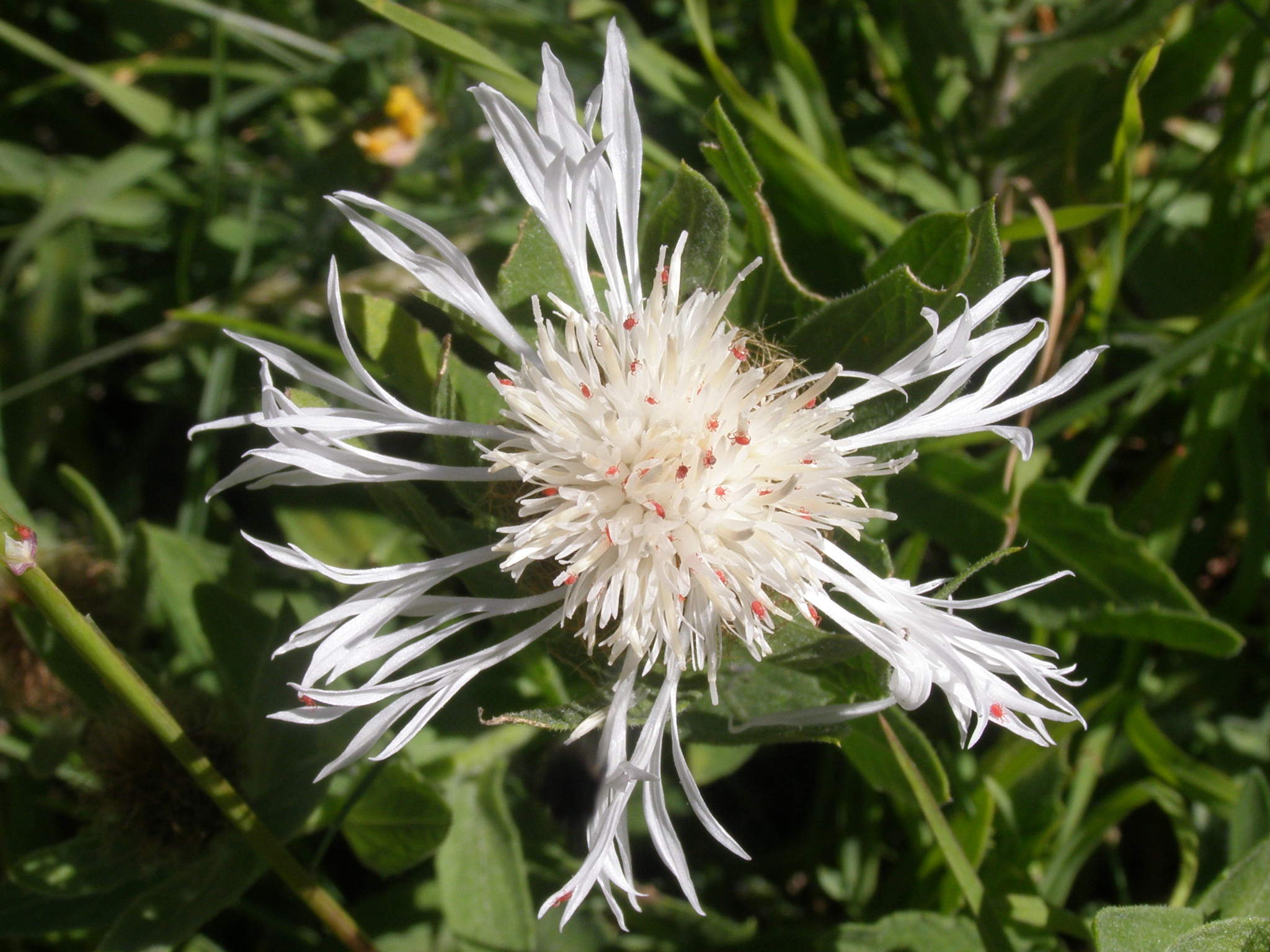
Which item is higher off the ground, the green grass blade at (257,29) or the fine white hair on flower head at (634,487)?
the green grass blade at (257,29)

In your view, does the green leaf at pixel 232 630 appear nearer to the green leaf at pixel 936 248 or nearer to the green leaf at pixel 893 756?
the green leaf at pixel 893 756

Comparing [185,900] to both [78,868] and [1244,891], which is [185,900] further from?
[1244,891]

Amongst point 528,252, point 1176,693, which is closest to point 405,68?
point 528,252

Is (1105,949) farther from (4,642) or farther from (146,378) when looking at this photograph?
(146,378)

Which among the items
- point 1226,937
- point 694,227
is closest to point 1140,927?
point 1226,937

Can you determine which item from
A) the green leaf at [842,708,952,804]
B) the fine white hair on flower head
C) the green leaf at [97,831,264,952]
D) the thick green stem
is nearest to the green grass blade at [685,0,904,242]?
the fine white hair on flower head

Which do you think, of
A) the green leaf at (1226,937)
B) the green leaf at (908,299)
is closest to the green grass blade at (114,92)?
the green leaf at (908,299)
